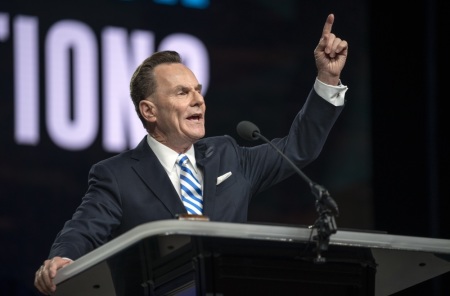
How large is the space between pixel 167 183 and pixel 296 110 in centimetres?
210

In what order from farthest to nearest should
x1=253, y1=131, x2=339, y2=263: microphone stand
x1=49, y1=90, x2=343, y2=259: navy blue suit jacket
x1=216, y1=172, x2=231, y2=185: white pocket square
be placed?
x1=216, y1=172, x2=231, y2=185: white pocket square, x1=49, y1=90, x2=343, y2=259: navy blue suit jacket, x1=253, y1=131, x2=339, y2=263: microphone stand

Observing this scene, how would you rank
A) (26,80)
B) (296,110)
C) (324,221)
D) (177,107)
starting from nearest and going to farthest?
(324,221) → (177,107) → (26,80) → (296,110)

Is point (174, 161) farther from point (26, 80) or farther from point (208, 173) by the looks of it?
point (26, 80)

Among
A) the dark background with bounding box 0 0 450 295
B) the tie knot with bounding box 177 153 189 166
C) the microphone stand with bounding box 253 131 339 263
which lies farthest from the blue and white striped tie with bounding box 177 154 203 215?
the dark background with bounding box 0 0 450 295

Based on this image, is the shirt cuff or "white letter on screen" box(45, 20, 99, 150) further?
"white letter on screen" box(45, 20, 99, 150)

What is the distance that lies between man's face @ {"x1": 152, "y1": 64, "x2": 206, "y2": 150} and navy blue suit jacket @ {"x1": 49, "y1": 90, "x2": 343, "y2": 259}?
0.23 feet

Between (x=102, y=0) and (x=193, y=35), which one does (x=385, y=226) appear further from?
(x=102, y=0)

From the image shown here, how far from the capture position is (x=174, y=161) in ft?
9.62

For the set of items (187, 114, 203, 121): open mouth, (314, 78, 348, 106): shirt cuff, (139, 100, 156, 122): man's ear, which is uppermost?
(314, 78, 348, 106): shirt cuff

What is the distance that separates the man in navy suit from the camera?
2736mm

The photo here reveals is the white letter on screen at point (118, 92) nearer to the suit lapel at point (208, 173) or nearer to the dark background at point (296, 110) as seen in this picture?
the dark background at point (296, 110)

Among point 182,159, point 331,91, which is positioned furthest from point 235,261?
point 331,91

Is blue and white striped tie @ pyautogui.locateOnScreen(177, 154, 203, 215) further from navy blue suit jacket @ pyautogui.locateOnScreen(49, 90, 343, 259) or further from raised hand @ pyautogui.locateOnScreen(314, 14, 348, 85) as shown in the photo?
raised hand @ pyautogui.locateOnScreen(314, 14, 348, 85)

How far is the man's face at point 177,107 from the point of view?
3000 mm
